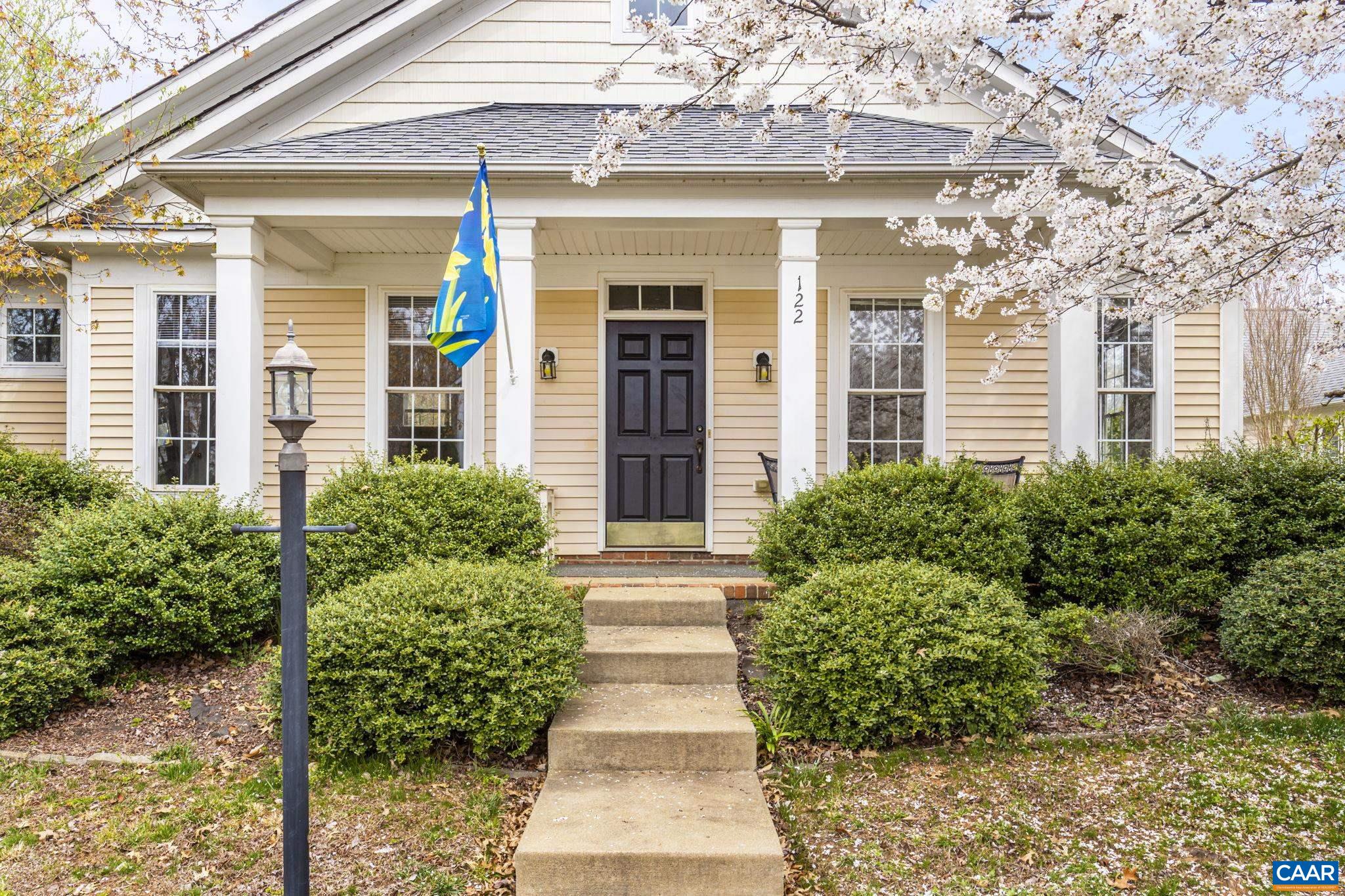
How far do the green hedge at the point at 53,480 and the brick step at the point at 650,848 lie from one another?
502cm

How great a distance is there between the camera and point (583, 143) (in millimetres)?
5836

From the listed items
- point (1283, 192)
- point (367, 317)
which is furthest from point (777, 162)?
point (367, 317)

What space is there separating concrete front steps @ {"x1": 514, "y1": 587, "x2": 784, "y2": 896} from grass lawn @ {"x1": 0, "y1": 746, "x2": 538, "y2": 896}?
0.77 ft

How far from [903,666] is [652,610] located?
1696 millimetres

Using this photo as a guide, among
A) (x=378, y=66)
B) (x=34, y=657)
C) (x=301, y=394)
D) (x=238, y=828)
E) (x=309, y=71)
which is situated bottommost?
(x=238, y=828)

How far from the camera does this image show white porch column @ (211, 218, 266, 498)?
5352 millimetres

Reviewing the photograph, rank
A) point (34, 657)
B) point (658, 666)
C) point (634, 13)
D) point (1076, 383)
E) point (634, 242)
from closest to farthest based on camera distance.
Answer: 1. point (34, 657)
2. point (658, 666)
3. point (1076, 383)
4. point (634, 242)
5. point (634, 13)

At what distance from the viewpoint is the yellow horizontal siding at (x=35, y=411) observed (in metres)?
7.11

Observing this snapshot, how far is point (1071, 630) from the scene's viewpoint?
13.7 ft

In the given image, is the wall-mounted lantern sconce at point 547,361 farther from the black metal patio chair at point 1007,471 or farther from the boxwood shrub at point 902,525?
the black metal patio chair at point 1007,471

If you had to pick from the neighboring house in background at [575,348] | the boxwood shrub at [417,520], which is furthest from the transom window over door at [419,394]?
the boxwood shrub at [417,520]

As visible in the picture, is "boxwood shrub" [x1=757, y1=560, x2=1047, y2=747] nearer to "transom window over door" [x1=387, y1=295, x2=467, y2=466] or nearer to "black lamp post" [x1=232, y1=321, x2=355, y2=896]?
"black lamp post" [x1=232, y1=321, x2=355, y2=896]

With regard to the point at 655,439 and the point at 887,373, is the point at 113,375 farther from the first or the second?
the point at 887,373

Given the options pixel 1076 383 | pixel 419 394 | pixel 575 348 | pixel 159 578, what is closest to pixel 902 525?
pixel 1076 383
